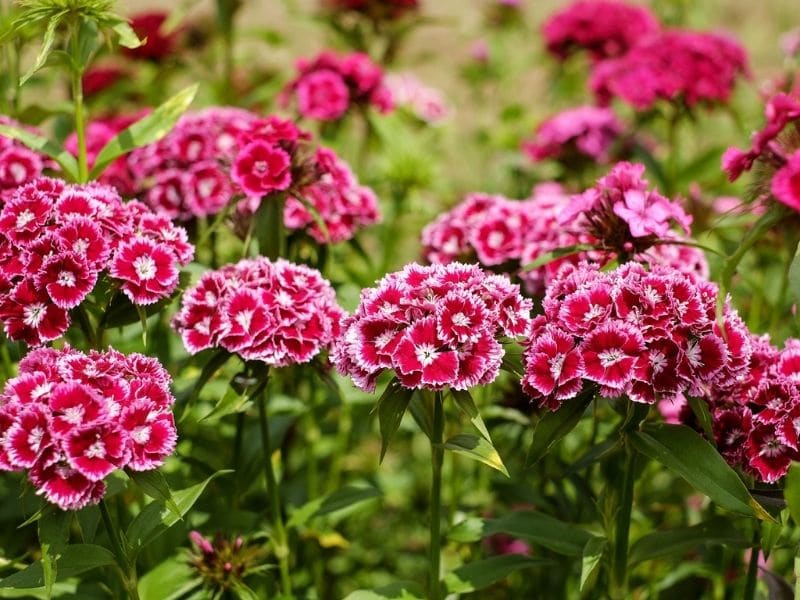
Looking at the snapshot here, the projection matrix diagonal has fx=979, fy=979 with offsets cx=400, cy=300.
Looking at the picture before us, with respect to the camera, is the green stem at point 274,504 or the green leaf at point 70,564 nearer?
the green leaf at point 70,564

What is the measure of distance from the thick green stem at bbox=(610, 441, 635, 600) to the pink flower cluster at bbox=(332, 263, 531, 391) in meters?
0.44

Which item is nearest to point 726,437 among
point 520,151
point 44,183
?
point 44,183

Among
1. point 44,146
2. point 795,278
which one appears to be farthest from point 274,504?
point 795,278

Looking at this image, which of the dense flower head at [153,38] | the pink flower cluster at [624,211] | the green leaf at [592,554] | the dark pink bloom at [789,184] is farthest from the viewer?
the dense flower head at [153,38]

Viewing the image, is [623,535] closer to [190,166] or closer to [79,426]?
[79,426]

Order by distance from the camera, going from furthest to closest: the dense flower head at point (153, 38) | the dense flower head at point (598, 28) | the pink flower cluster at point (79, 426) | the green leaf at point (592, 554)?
the dense flower head at point (153, 38) < the dense flower head at point (598, 28) < the green leaf at point (592, 554) < the pink flower cluster at point (79, 426)

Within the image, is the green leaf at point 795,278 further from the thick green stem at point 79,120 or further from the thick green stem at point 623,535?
the thick green stem at point 79,120

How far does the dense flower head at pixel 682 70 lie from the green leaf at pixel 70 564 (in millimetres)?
2844

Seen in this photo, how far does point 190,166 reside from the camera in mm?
3043

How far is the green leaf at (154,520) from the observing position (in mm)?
2123

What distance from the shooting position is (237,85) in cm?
511

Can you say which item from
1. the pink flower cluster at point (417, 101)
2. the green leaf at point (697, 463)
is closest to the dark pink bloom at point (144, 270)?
the green leaf at point (697, 463)

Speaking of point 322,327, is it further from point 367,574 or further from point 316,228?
point 367,574

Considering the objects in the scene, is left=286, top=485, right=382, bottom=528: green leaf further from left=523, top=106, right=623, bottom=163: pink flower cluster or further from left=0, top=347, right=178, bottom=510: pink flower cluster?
left=523, top=106, right=623, bottom=163: pink flower cluster
